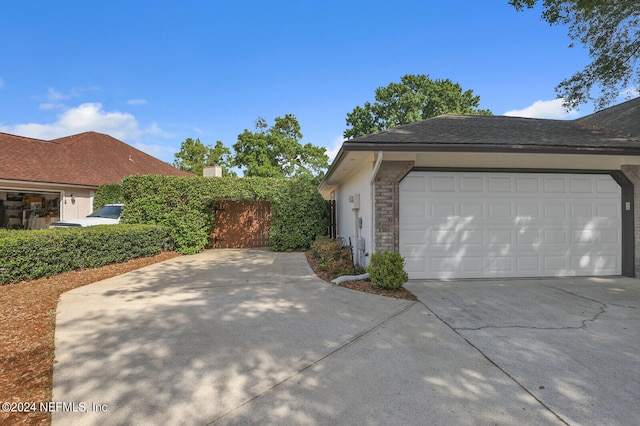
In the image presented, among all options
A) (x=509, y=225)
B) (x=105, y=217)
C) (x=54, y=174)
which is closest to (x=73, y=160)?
(x=54, y=174)

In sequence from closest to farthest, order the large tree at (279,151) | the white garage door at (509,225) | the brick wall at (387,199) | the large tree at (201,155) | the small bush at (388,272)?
the small bush at (388,272) < the brick wall at (387,199) < the white garage door at (509,225) < the large tree at (279,151) < the large tree at (201,155)

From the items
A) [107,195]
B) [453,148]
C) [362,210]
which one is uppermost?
[453,148]

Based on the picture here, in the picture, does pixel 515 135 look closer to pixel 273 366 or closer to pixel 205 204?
pixel 273 366

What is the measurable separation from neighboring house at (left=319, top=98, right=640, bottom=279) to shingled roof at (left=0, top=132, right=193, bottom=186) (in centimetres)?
1351

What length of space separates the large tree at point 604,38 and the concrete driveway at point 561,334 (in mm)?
6628

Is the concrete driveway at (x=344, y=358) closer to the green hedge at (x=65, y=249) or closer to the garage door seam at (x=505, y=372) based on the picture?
the garage door seam at (x=505, y=372)

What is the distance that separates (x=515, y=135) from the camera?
6.63 meters

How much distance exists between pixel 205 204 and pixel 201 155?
22.4 meters

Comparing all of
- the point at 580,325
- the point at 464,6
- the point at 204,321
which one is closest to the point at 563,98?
the point at 464,6

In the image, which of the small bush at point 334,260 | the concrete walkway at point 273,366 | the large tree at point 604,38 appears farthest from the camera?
the large tree at point 604,38

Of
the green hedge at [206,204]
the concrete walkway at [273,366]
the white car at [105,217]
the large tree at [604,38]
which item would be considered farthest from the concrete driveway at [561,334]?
the white car at [105,217]

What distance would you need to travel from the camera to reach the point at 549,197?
6785 mm

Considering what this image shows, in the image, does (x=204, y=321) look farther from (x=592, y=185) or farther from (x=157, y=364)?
(x=592, y=185)

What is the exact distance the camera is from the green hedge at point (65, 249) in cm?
600
